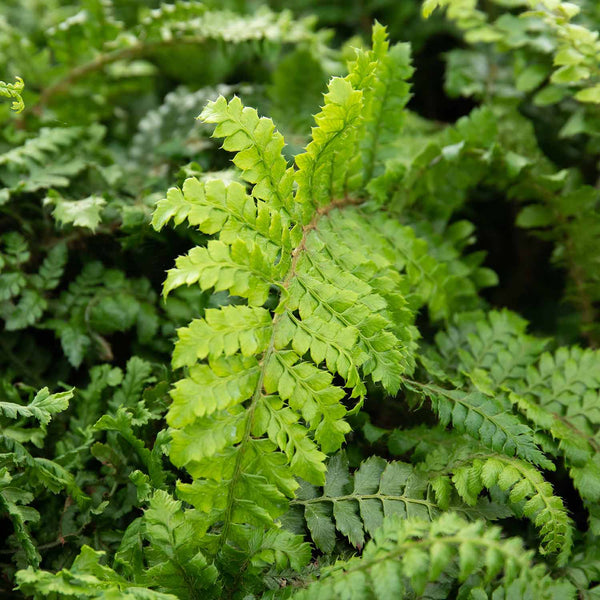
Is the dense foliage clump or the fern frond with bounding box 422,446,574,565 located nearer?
the dense foliage clump

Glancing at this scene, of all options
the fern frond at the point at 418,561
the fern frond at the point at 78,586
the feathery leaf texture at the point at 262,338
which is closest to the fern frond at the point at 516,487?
the fern frond at the point at 418,561

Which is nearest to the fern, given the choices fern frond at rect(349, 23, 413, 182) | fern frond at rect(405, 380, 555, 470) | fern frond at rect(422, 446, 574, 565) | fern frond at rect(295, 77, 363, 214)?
fern frond at rect(349, 23, 413, 182)

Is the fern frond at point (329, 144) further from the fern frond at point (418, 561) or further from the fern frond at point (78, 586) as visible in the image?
the fern frond at point (78, 586)

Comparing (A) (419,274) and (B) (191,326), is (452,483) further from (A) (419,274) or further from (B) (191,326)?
(B) (191,326)

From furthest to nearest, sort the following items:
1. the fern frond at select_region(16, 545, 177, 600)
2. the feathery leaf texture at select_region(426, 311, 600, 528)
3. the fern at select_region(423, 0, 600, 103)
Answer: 1. the fern at select_region(423, 0, 600, 103)
2. the feathery leaf texture at select_region(426, 311, 600, 528)
3. the fern frond at select_region(16, 545, 177, 600)

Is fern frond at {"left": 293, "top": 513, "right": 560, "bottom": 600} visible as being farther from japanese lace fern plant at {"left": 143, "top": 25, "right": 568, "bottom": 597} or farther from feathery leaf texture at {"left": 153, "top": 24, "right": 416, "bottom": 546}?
feathery leaf texture at {"left": 153, "top": 24, "right": 416, "bottom": 546}

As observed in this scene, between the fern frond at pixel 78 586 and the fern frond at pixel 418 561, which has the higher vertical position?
the fern frond at pixel 418 561

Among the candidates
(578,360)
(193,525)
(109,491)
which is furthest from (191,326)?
(578,360)

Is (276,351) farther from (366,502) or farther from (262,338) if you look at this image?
(366,502)
